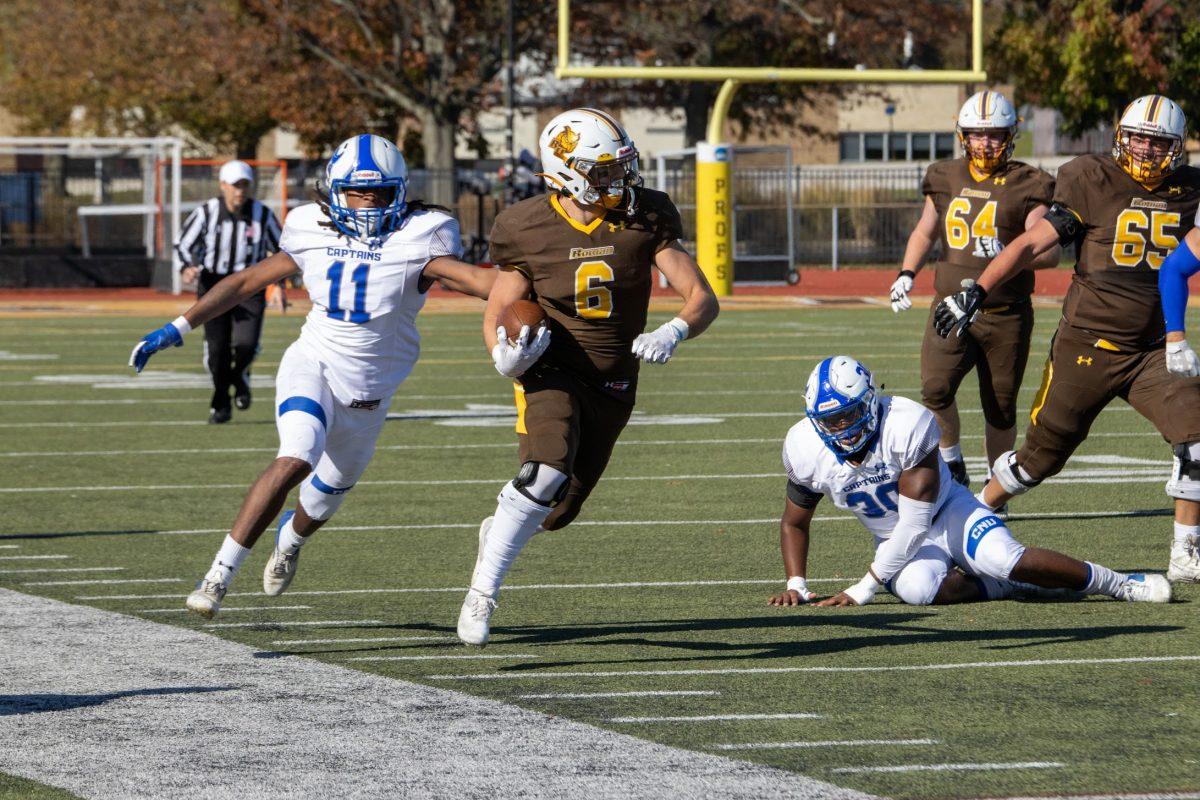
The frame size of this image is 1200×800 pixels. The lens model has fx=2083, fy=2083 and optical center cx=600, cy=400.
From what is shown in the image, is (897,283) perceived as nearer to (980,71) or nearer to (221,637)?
(221,637)

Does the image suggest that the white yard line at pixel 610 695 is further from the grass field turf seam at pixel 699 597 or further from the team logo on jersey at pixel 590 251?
the team logo on jersey at pixel 590 251

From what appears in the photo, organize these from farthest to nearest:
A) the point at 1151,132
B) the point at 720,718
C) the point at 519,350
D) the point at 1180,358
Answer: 1. the point at 1151,132
2. the point at 1180,358
3. the point at 519,350
4. the point at 720,718

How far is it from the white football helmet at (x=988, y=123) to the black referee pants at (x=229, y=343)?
20.5 ft

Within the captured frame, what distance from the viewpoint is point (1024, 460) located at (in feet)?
28.1

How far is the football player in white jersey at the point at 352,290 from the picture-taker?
737cm

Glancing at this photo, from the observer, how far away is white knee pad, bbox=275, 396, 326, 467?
7102mm

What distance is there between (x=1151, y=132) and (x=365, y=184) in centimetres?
310

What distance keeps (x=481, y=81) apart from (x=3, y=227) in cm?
1007

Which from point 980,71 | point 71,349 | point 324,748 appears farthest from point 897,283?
point 980,71

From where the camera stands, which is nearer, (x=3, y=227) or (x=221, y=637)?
(x=221, y=637)

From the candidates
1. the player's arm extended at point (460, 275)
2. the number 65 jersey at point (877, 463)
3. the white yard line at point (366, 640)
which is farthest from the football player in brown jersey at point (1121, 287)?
the white yard line at point (366, 640)

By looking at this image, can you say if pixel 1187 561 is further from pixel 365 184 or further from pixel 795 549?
pixel 365 184

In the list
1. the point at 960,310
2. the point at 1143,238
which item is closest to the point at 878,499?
the point at 960,310

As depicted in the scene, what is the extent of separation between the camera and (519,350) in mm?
6723
